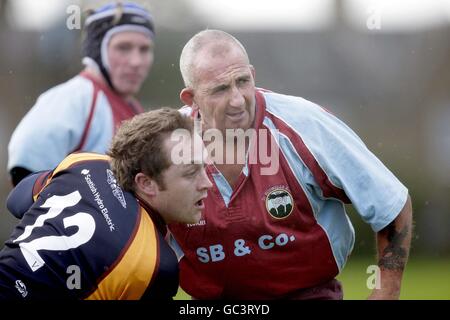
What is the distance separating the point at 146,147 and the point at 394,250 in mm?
1270

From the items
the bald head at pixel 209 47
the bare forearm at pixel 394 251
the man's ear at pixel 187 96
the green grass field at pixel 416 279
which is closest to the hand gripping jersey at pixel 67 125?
the man's ear at pixel 187 96

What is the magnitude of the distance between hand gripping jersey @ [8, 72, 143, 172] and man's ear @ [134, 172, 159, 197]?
198 centimetres

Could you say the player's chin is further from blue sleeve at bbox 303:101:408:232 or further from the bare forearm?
the bare forearm

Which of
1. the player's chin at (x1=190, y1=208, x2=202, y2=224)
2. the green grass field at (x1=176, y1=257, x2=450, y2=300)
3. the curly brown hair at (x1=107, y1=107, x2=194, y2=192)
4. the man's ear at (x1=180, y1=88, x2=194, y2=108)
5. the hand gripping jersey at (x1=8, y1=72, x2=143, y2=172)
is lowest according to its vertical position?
the green grass field at (x1=176, y1=257, x2=450, y2=300)

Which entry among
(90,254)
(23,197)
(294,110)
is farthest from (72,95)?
(90,254)

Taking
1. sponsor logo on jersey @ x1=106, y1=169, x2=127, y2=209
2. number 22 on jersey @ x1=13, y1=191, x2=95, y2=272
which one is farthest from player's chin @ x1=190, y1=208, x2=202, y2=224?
number 22 on jersey @ x1=13, y1=191, x2=95, y2=272

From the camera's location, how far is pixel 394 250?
14.8 ft

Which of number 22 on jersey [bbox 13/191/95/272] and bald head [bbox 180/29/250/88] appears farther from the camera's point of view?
bald head [bbox 180/29/250/88]

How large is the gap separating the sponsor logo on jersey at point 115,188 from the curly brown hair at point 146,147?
0.02 metres

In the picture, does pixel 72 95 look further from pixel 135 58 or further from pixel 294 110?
pixel 294 110

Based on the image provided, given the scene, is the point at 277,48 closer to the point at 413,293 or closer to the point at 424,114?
the point at 424,114

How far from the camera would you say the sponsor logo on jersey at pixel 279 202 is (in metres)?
4.49

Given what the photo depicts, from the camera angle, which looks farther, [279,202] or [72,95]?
[72,95]

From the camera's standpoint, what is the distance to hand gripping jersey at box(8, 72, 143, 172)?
20.6 feet
